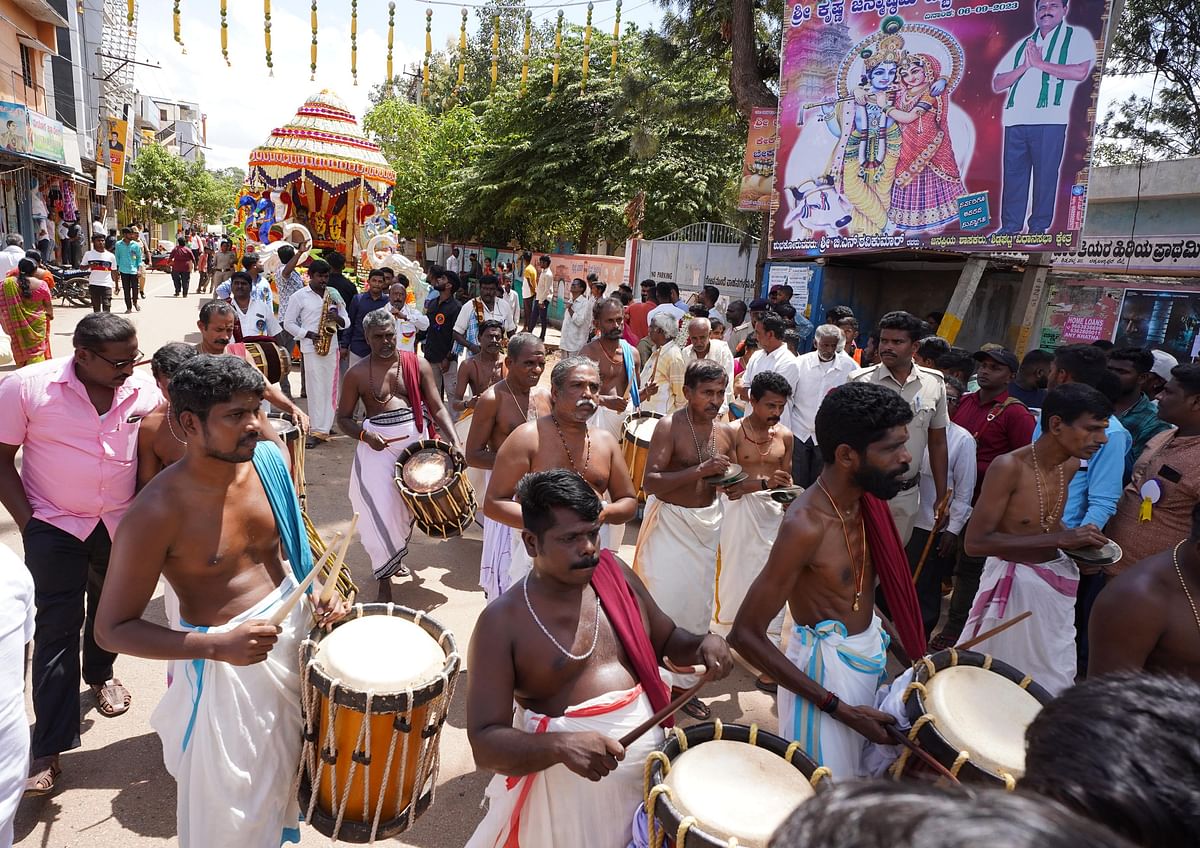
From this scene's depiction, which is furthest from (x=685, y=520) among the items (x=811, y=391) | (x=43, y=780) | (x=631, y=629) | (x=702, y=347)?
(x=702, y=347)

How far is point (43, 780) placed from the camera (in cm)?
339

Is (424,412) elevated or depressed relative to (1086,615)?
elevated

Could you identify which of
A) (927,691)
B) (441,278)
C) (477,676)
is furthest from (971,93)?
(477,676)

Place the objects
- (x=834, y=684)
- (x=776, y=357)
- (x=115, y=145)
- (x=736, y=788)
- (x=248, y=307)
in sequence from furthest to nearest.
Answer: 1. (x=115, y=145)
2. (x=248, y=307)
3. (x=776, y=357)
4. (x=834, y=684)
5. (x=736, y=788)

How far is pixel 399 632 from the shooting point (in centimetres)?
278

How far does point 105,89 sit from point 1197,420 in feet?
163

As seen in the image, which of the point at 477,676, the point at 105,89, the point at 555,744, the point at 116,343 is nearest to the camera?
the point at 555,744

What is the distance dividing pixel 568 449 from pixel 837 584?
1.80 metres

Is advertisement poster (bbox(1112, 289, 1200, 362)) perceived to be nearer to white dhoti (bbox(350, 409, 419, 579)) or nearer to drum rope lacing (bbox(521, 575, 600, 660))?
white dhoti (bbox(350, 409, 419, 579))

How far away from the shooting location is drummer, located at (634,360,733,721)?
4551mm

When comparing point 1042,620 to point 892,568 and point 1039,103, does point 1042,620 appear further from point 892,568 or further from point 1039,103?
point 1039,103

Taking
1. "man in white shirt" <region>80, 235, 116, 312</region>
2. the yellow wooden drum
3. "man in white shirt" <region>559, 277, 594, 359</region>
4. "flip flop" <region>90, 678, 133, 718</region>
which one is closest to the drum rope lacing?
the yellow wooden drum

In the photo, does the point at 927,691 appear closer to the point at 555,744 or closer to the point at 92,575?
the point at 555,744

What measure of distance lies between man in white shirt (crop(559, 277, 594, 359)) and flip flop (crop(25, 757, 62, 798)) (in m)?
9.90
